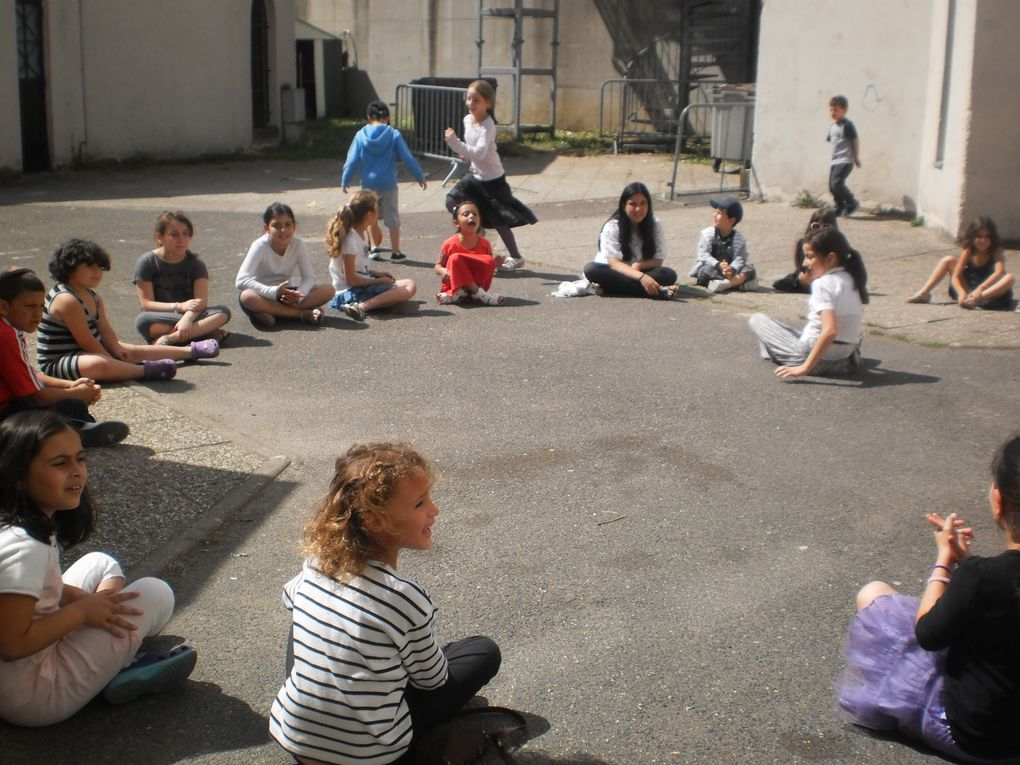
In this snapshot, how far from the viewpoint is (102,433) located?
620 cm

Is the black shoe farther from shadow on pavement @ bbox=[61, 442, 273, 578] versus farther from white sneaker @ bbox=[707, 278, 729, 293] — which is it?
white sneaker @ bbox=[707, 278, 729, 293]

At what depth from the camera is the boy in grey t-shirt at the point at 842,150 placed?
556 inches

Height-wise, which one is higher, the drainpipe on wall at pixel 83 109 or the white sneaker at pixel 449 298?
the drainpipe on wall at pixel 83 109

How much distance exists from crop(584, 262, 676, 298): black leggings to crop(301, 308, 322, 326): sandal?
2427mm

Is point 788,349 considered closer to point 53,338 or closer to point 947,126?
point 53,338

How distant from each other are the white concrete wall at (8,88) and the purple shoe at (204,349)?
10323mm

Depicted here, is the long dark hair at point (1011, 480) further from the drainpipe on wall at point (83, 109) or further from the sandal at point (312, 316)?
the drainpipe on wall at point (83, 109)

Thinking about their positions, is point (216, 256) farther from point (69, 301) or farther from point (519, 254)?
point (69, 301)

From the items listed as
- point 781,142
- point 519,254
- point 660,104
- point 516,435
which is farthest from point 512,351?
point 660,104

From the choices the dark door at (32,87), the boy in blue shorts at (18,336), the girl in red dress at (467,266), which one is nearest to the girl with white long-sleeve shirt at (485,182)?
the girl in red dress at (467,266)

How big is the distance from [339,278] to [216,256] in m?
2.77

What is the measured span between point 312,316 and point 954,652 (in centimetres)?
650

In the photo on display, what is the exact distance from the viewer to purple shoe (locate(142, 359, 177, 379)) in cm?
767

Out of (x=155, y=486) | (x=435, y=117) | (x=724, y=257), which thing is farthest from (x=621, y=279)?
(x=435, y=117)
